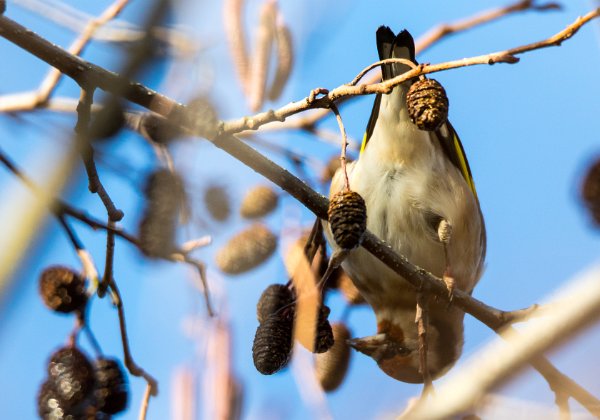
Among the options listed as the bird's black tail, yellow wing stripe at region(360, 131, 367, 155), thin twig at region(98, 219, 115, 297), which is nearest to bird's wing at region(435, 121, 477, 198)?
yellow wing stripe at region(360, 131, 367, 155)

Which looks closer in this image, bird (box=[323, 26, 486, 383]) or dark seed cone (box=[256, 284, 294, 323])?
dark seed cone (box=[256, 284, 294, 323])

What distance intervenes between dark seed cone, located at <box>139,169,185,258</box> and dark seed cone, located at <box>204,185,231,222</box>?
0.16 m

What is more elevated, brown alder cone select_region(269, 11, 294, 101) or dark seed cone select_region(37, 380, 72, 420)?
brown alder cone select_region(269, 11, 294, 101)

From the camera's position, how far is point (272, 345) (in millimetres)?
1771

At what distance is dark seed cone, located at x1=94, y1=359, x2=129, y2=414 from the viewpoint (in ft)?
5.75

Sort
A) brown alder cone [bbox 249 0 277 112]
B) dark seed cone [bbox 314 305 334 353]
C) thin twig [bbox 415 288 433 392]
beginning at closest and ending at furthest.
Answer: thin twig [bbox 415 288 433 392] < dark seed cone [bbox 314 305 334 353] < brown alder cone [bbox 249 0 277 112]

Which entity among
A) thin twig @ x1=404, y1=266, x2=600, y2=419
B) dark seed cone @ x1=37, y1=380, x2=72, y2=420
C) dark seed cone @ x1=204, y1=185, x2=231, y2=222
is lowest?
thin twig @ x1=404, y1=266, x2=600, y2=419

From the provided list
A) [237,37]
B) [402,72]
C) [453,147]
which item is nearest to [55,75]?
[237,37]

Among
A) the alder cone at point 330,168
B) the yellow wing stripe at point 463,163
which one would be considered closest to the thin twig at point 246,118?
the alder cone at point 330,168

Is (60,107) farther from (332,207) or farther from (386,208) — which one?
(386,208)

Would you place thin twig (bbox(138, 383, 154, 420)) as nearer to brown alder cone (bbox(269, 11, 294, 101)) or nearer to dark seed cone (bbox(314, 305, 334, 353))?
dark seed cone (bbox(314, 305, 334, 353))

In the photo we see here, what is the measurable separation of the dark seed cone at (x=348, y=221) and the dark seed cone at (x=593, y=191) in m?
0.61

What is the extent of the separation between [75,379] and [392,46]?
1.40m

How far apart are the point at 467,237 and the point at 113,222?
64.0 inches
